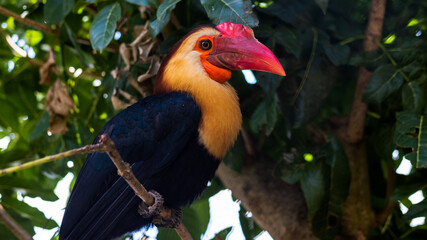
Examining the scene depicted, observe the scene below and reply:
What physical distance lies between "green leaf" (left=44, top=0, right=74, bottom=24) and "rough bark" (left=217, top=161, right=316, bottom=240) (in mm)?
1222

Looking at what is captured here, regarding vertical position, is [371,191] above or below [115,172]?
below

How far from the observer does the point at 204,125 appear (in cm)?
278

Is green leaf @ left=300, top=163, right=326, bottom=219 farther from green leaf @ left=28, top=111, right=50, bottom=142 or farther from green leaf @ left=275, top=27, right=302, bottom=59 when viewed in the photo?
green leaf @ left=28, top=111, right=50, bottom=142

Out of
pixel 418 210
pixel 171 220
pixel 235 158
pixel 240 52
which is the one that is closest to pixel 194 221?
pixel 235 158

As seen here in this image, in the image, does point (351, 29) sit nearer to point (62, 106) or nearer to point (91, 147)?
point (62, 106)

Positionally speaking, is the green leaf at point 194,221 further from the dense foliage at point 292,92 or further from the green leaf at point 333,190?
the green leaf at point 333,190

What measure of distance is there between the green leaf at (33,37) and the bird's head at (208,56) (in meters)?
1.61

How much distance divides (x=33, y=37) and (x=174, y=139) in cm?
197

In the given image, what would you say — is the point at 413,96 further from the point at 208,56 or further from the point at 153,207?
the point at 153,207

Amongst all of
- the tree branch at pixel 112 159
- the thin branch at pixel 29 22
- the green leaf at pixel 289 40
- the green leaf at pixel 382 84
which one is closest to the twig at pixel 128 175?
the tree branch at pixel 112 159

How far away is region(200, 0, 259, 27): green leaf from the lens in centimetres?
265

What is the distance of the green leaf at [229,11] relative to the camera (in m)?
2.65

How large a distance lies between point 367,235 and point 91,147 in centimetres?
205

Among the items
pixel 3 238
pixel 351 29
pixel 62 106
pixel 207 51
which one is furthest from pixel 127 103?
pixel 351 29
